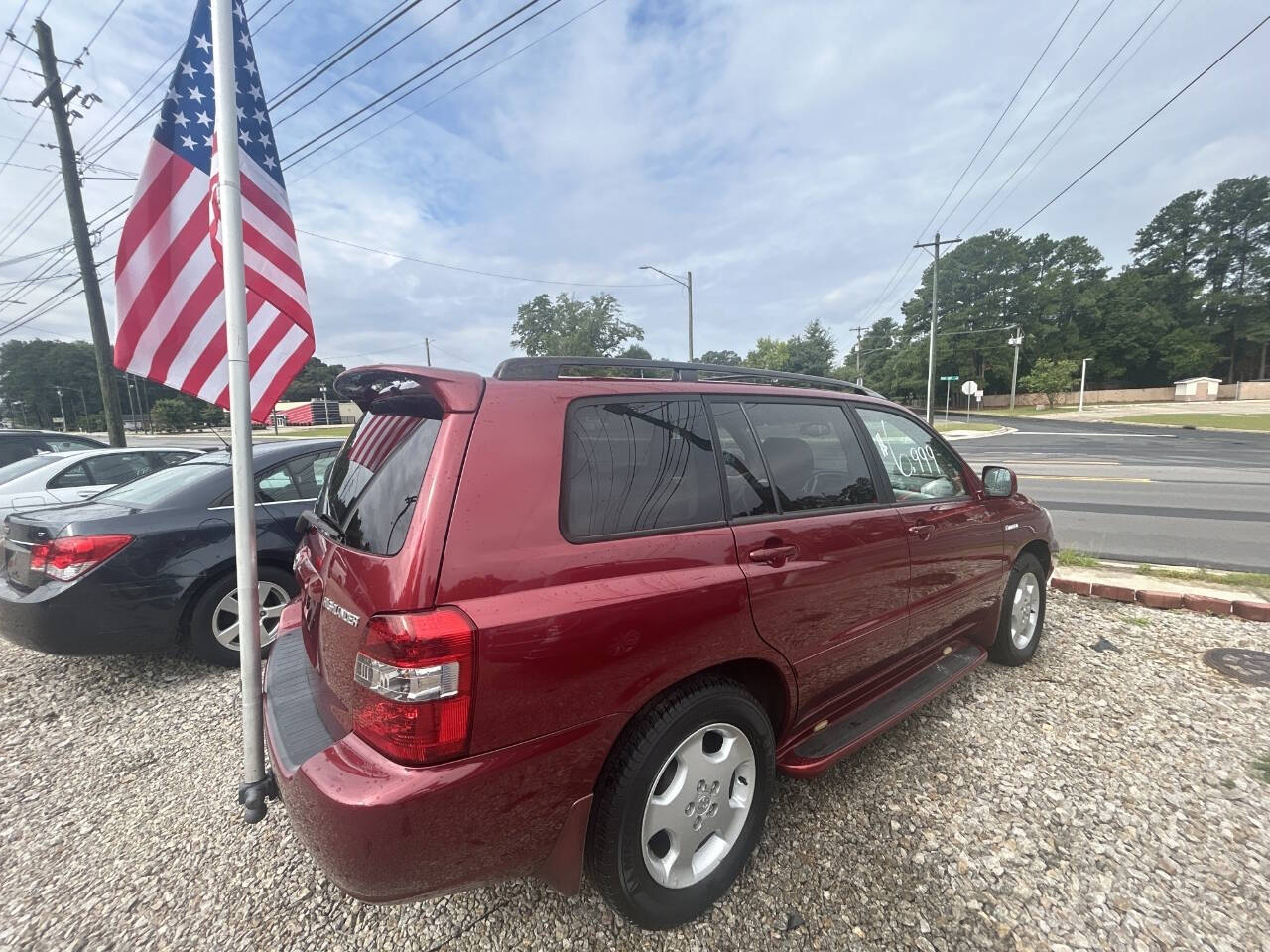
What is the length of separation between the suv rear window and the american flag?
94cm

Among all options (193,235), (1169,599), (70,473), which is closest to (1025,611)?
(1169,599)

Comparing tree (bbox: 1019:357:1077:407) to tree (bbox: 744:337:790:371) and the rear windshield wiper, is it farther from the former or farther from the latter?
the rear windshield wiper

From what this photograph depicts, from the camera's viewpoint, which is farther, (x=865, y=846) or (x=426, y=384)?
(x=865, y=846)

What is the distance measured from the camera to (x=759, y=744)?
2029mm

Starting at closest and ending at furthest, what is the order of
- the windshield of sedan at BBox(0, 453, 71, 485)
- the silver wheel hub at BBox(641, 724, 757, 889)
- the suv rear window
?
the suv rear window → the silver wheel hub at BBox(641, 724, 757, 889) → the windshield of sedan at BBox(0, 453, 71, 485)

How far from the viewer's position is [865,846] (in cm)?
216

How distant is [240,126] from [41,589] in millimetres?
2852

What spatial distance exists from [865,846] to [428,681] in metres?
1.83

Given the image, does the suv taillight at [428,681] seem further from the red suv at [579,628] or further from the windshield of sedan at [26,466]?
the windshield of sedan at [26,466]

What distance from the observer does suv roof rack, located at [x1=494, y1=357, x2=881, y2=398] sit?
1886 millimetres

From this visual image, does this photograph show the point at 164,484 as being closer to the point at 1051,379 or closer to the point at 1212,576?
the point at 1212,576

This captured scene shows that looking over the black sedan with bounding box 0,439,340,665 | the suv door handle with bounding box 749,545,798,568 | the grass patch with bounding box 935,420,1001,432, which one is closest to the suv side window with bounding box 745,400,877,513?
the suv door handle with bounding box 749,545,798,568

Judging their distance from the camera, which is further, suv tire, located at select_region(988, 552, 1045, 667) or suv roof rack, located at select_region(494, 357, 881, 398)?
suv tire, located at select_region(988, 552, 1045, 667)

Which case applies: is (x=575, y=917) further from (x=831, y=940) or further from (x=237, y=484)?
(x=237, y=484)
